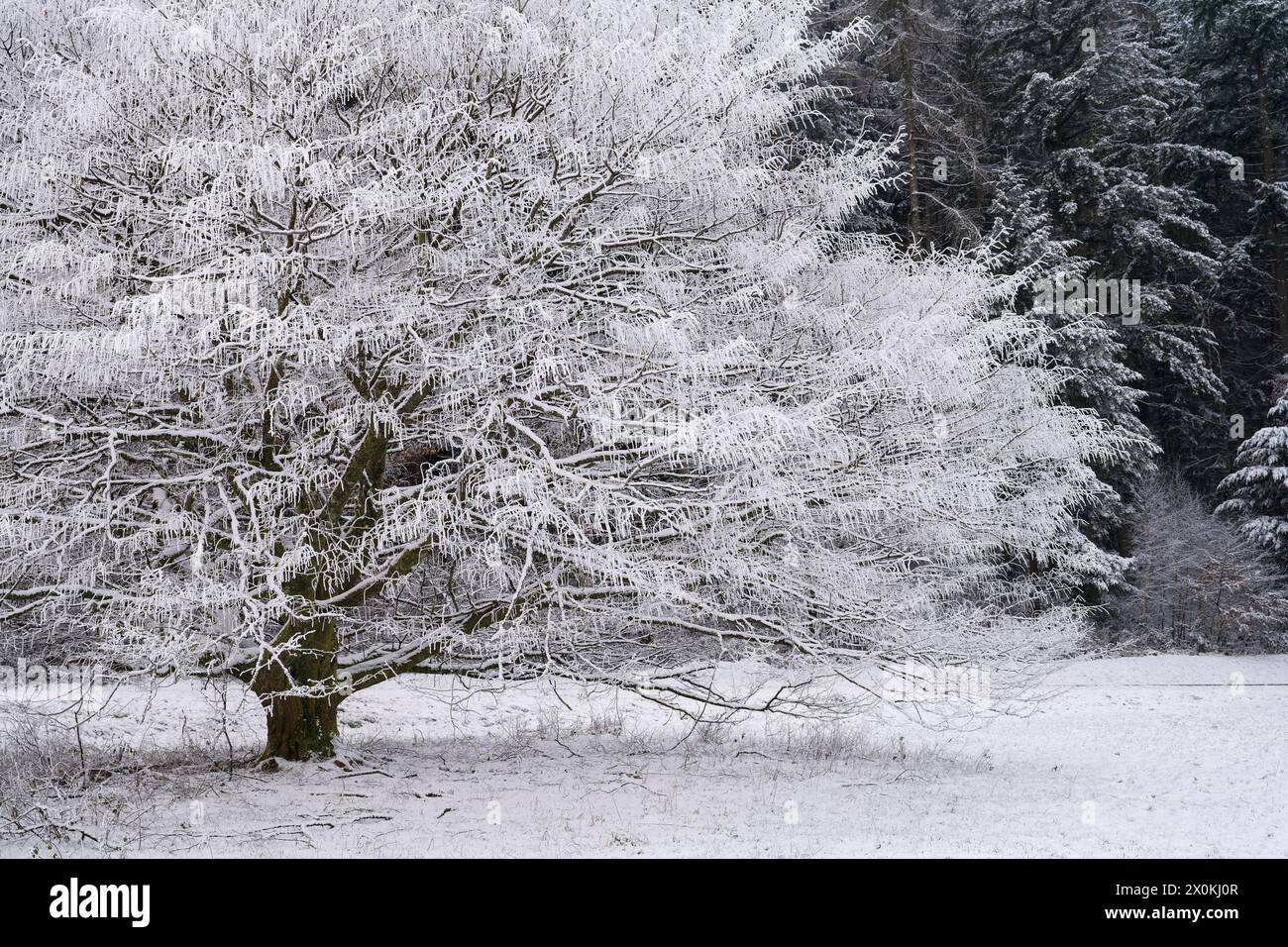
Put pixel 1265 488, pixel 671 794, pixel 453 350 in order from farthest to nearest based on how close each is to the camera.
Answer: pixel 1265 488, pixel 671 794, pixel 453 350

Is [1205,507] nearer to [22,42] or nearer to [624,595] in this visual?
[624,595]

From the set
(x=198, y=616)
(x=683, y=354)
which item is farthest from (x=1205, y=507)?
(x=198, y=616)

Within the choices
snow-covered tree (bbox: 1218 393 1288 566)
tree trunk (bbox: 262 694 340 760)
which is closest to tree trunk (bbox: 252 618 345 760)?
tree trunk (bbox: 262 694 340 760)

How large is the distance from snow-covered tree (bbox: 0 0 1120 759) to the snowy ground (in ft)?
2.81

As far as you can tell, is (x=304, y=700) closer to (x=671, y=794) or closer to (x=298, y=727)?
(x=298, y=727)

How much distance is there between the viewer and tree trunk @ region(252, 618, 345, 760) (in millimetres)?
7496

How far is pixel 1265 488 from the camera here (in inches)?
814

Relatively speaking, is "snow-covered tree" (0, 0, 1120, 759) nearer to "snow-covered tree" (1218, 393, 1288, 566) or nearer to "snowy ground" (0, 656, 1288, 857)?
"snowy ground" (0, 656, 1288, 857)

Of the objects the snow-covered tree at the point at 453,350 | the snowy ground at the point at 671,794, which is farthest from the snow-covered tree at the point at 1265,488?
the snow-covered tree at the point at 453,350

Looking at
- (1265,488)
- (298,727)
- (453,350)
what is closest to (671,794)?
(298,727)

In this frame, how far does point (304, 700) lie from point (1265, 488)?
19.7 meters

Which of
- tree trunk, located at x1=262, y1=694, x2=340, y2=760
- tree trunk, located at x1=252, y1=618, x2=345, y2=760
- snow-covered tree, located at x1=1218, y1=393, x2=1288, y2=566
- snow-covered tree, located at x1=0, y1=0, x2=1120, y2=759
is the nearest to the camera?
snow-covered tree, located at x1=0, y1=0, x2=1120, y2=759

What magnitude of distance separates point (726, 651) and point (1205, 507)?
19.7m

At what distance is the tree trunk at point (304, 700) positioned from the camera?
7496 mm
